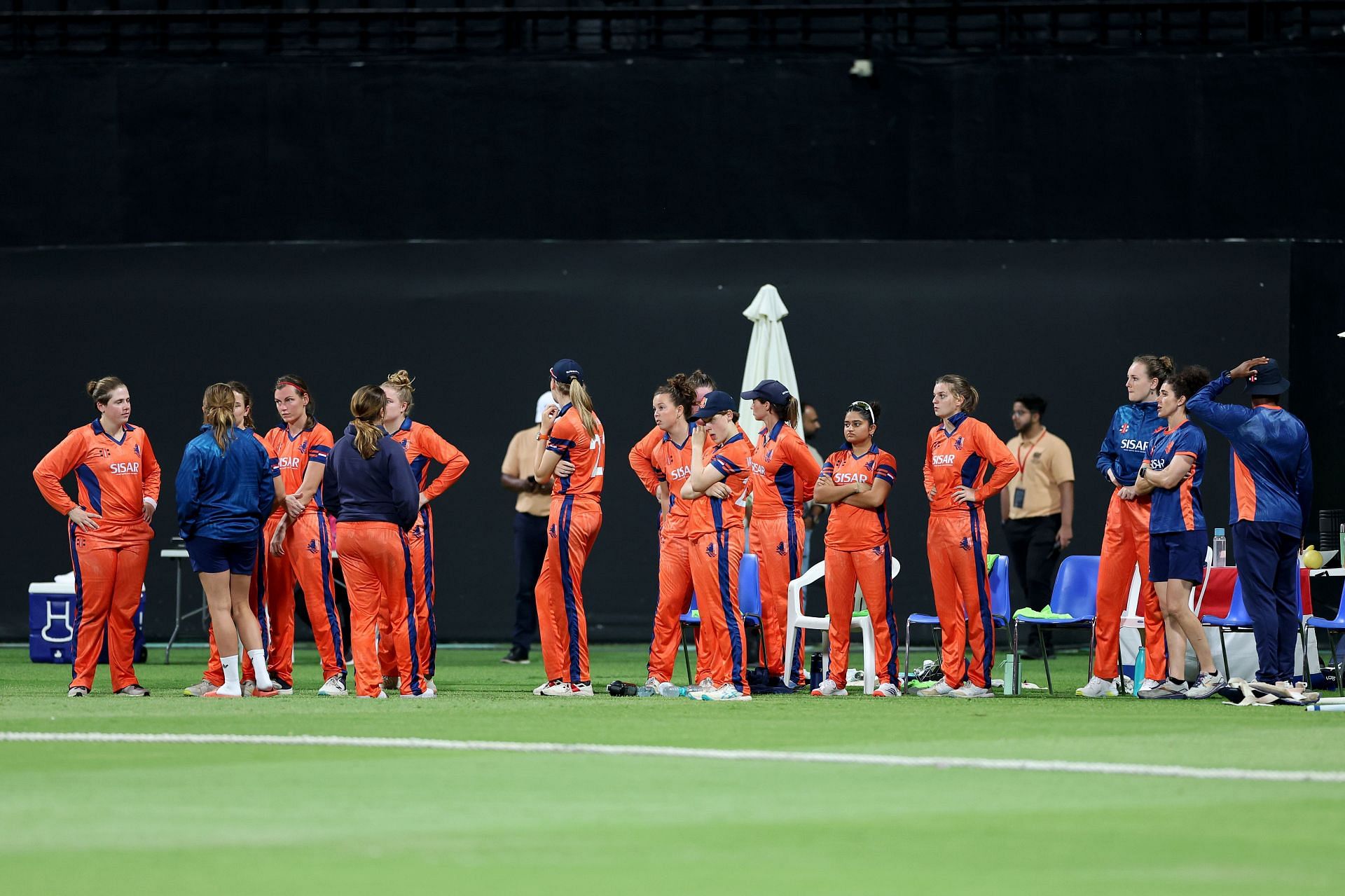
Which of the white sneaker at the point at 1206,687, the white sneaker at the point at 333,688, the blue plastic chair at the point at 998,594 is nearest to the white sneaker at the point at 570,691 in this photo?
the white sneaker at the point at 333,688

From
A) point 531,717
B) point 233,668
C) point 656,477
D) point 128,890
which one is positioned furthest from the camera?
point 656,477

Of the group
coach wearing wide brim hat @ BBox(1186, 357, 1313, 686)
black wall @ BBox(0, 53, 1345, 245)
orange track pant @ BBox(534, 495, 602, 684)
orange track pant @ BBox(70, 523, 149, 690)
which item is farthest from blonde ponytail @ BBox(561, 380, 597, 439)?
black wall @ BBox(0, 53, 1345, 245)

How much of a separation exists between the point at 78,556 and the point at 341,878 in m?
7.15

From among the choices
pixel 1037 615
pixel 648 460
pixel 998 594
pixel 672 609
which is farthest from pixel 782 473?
pixel 1037 615

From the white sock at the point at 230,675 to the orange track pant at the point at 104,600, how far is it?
604 mm

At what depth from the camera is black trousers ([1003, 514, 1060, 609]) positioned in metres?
15.5

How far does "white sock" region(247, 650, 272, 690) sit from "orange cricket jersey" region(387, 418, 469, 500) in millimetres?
1540

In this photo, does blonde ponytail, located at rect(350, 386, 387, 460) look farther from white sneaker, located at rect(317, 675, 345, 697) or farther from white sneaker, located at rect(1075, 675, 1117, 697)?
white sneaker, located at rect(1075, 675, 1117, 697)

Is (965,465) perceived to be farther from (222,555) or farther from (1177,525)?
(222,555)

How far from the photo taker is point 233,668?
11.2 m

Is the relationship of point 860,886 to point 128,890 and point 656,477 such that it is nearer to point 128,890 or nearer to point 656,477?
point 128,890

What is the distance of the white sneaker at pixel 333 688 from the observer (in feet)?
37.6

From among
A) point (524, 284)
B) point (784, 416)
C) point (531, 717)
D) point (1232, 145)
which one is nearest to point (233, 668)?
point (531, 717)

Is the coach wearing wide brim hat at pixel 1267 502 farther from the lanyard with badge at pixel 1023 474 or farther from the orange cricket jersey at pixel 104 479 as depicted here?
the orange cricket jersey at pixel 104 479
